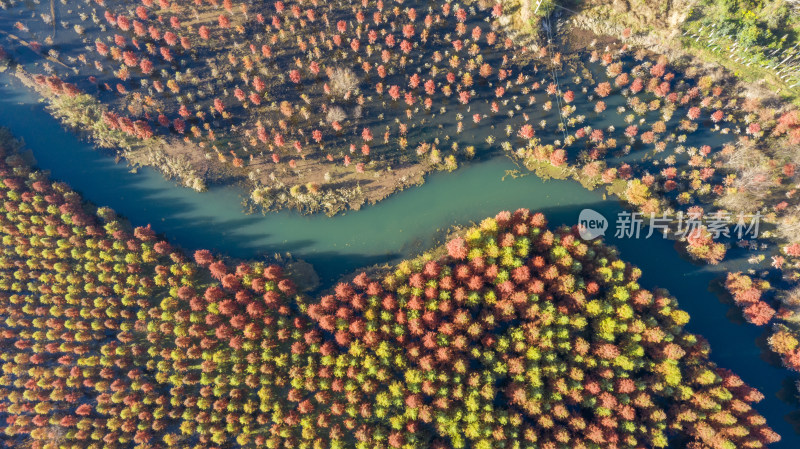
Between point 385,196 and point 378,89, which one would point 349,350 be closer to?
point 385,196

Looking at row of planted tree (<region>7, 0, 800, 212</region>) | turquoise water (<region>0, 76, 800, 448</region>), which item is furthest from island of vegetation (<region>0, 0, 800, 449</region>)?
turquoise water (<region>0, 76, 800, 448</region>)

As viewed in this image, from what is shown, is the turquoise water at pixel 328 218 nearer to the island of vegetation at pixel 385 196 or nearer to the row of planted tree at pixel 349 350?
the island of vegetation at pixel 385 196

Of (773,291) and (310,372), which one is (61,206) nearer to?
(310,372)

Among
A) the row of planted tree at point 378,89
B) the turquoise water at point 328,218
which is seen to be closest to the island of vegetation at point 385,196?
the row of planted tree at point 378,89

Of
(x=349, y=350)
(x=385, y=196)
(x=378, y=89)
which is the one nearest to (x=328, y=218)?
(x=385, y=196)

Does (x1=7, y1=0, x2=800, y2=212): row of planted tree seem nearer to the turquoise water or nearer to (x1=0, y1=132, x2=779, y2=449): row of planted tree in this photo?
the turquoise water
